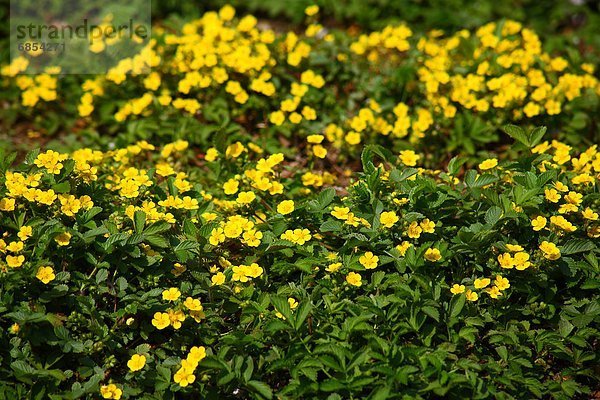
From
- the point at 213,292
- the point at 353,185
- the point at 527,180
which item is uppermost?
the point at 527,180

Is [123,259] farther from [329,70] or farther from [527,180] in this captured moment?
[329,70]

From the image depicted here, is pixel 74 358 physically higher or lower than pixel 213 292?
lower

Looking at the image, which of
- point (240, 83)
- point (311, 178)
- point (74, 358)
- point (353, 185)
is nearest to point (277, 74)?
point (240, 83)

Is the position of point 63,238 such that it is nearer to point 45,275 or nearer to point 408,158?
point 45,275

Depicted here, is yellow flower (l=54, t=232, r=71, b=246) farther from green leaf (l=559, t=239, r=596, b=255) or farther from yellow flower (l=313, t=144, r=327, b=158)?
green leaf (l=559, t=239, r=596, b=255)

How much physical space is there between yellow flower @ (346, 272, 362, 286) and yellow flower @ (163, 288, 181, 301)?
0.72 m

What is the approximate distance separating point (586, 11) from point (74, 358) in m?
5.30

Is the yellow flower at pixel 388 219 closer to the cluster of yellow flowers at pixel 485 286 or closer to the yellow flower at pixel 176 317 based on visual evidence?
the cluster of yellow flowers at pixel 485 286

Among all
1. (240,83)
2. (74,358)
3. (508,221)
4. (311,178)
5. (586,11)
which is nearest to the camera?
(74,358)

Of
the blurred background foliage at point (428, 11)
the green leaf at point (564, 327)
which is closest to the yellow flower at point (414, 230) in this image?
the green leaf at point (564, 327)

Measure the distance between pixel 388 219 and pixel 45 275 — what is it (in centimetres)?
146

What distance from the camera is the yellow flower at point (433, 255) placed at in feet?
9.52

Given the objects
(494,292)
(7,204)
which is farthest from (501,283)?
(7,204)

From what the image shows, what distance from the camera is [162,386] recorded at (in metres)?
2.63
